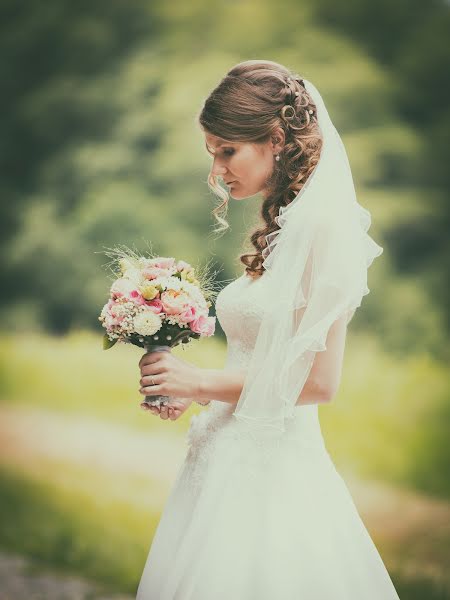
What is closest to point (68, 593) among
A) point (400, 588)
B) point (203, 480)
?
point (400, 588)

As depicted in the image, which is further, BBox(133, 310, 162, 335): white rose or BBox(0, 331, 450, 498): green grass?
BBox(0, 331, 450, 498): green grass

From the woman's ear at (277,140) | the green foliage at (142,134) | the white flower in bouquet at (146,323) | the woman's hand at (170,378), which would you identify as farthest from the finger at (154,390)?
the green foliage at (142,134)

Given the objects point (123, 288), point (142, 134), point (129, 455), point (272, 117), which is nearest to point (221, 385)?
Result: point (123, 288)

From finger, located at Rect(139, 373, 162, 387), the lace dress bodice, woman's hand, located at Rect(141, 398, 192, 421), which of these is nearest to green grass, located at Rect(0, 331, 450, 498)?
the lace dress bodice

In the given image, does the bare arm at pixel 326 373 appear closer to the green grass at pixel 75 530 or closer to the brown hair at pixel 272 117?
the brown hair at pixel 272 117

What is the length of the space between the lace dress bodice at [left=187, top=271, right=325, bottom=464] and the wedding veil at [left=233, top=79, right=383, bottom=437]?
13 centimetres

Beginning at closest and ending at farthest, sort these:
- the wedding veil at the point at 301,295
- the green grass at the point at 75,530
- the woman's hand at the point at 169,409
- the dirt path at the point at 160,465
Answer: the wedding veil at the point at 301,295
the woman's hand at the point at 169,409
the dirt path at the point at 160,465
the green grass at the point at 75,530

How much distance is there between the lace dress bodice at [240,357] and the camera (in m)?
2.08

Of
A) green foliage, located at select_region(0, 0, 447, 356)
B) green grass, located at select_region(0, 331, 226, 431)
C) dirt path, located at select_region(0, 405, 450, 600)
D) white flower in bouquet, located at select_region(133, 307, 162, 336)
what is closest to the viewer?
white flower in bouquet, located at select_region(133, 307, 162, 336)

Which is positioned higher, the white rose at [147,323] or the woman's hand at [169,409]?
the white rose at [147,323]

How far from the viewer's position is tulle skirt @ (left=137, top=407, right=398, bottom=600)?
6.20 feet

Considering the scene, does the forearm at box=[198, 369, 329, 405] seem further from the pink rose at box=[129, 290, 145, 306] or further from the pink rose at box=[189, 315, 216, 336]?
the pink rose at box=[129, 290, 145, 306]

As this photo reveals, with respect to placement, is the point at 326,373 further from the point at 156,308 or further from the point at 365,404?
the point at 365,404

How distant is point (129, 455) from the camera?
5.66 metres
